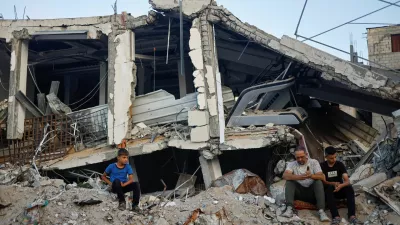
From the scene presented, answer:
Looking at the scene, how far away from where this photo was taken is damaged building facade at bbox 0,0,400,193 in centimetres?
949

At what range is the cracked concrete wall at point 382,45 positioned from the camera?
71.1 ft

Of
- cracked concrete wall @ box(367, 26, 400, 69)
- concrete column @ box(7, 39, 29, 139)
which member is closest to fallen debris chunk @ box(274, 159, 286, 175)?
concrete column @ box(7, 39, 29, 139)

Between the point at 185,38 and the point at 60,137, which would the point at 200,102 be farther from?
the point at 60,137

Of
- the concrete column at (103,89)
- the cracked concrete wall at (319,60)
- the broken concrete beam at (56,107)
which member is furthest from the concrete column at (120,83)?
the concrete column at (103,89)

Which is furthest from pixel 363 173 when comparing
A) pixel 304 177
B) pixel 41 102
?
pixel 41 102

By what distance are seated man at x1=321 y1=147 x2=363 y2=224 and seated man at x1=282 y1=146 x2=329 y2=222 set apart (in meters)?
0.12

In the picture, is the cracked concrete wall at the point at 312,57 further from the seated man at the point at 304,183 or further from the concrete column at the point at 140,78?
the concrete column at the point at 140,78

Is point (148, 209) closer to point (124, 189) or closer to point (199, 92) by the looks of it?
point (124, 189)

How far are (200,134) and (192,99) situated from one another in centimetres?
128

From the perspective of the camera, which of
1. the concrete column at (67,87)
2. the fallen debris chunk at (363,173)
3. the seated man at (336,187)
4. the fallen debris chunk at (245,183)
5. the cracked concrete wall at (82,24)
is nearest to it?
the seated man at (336,187)

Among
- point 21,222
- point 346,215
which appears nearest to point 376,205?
point 346,215

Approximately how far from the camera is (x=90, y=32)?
11.0 m

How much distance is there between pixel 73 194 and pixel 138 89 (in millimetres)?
6746

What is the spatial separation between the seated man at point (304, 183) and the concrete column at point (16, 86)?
7765mm
